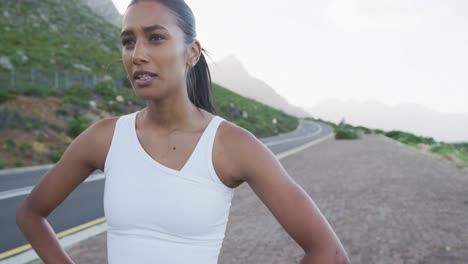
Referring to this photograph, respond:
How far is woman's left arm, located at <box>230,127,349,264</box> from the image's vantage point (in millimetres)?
1363

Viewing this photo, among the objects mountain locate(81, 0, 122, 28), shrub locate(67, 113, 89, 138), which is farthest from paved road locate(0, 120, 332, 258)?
mountain locate(81, 0, 122, 28)

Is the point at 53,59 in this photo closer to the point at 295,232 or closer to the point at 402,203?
the point at 402,203

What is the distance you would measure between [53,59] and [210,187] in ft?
106

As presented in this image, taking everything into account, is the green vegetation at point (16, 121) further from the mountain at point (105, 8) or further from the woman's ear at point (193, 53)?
the mountain at point (105, 8)

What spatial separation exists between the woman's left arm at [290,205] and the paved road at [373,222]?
3.63m

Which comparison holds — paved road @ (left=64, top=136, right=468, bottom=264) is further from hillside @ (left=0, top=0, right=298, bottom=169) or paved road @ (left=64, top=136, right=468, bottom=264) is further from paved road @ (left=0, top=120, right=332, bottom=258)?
hillside @ (left=0, top=0, right=298, bottom=169)

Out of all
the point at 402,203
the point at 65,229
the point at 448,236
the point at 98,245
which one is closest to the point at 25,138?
the point at 65,229

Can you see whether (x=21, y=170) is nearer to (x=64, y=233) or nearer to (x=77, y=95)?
(x=64, y=233)

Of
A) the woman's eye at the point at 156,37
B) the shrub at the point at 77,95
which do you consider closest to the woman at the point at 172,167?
the woman's eye at the point at 156,37

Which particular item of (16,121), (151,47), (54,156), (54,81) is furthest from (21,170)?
(151,47)

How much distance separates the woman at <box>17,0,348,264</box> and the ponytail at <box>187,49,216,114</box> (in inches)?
7.4

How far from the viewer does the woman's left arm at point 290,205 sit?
136 centimetres

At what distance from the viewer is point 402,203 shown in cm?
779

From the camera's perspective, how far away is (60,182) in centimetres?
168
